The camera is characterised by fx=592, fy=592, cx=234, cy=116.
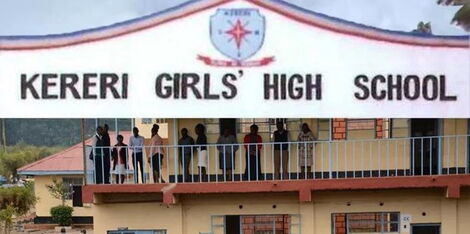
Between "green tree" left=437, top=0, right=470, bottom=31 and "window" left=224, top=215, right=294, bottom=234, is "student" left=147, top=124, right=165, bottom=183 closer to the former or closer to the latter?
"window" left=224, top=215, right=294, bottom=234

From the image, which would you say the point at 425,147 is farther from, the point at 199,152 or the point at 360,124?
the point at 199,152

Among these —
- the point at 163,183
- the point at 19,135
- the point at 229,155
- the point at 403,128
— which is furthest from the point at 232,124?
the point at 19,135

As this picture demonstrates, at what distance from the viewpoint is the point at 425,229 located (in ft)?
43.9

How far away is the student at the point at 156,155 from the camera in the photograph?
12.8 m

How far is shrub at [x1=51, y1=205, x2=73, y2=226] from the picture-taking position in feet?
108

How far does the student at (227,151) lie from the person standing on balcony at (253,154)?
0.31 metres

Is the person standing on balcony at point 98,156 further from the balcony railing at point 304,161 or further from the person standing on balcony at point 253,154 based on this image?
the person standing on balcony at point 253,154

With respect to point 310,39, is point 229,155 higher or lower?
lower

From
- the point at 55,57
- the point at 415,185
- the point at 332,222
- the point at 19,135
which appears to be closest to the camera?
the point at 55,57

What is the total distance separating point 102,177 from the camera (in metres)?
13.0

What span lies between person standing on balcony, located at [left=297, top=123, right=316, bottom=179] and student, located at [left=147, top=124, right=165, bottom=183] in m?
3.07

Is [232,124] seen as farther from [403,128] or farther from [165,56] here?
[403,128]

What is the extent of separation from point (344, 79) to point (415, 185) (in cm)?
280

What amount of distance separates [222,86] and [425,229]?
19.1ft
